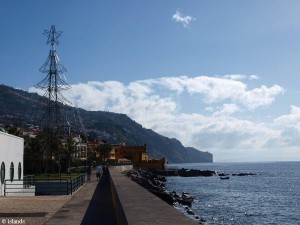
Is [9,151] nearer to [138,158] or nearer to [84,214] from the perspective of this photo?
[84,214]

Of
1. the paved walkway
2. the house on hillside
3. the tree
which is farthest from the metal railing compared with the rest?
the house on hillside

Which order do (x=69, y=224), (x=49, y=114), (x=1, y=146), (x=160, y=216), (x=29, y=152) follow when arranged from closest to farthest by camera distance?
(x=160, y=216), (x=69, y=224), (x=1, y=146), (x=49, y=114), (x=29, y=152)

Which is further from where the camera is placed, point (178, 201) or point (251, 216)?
point (178, 201)

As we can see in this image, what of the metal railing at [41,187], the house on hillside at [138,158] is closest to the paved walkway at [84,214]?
the metal railing at [41,187]

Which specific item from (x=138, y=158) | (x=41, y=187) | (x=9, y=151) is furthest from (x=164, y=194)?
(x=138, y=158)

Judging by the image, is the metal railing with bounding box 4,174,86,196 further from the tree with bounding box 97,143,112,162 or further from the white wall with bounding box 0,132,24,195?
the tree with bounding box 97,143,112,162

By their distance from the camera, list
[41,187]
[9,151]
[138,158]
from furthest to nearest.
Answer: [138,158], [41,187], [9,151]

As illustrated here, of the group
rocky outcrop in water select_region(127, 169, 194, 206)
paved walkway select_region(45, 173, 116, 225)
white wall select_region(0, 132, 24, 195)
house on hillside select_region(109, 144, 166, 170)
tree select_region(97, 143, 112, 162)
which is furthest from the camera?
house on hillside select_region(109, 144, 166, 170)

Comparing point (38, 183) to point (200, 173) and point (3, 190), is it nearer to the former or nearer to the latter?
point (3, 190)

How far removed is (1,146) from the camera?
95.0 feet

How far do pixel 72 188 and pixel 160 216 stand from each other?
772 inches

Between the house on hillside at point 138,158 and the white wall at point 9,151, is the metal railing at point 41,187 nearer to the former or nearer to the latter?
the white wall at point 9,151

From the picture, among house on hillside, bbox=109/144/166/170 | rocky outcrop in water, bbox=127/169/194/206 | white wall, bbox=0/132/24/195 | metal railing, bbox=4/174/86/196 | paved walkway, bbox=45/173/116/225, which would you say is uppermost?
house on hillside, bbox=109/144/166/170

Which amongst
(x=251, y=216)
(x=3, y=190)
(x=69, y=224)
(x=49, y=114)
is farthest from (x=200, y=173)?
(x=69, y=224)
